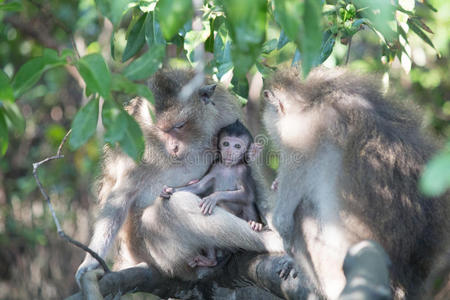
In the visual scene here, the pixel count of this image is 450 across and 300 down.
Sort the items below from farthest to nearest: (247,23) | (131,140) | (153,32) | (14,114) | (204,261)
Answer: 1. (204,261)
2. (153,32)
3. (14,114)
4. (131,140)
5. (247,23)

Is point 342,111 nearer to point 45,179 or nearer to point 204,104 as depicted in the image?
point 204,104

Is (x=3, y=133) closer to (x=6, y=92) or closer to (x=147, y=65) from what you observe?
(x=6, y=92)

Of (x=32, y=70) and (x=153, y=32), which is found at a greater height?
Answer: (x=32, y=70)

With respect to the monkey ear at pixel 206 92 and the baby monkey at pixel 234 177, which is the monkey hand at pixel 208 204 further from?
the monkey ear at pixel 206 92

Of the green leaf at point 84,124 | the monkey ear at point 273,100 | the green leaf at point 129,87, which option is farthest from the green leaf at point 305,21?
→ the monkey ear at point 273,100

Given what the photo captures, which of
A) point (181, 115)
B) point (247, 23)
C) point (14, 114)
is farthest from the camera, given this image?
point (181, 115)

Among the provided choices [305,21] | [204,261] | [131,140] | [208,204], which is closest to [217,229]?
[208,204]

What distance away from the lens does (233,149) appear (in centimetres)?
454

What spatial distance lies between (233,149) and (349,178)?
1.29m

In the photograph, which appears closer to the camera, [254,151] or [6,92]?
[6,92]

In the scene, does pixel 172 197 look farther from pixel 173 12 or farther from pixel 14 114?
pixel 173 12

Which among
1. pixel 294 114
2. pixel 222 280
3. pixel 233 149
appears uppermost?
pixel 294 114

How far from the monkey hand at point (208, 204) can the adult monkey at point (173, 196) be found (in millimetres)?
38

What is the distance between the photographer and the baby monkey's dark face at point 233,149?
454 cm
